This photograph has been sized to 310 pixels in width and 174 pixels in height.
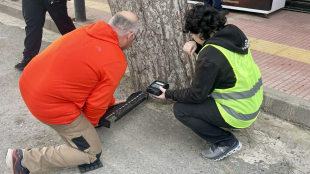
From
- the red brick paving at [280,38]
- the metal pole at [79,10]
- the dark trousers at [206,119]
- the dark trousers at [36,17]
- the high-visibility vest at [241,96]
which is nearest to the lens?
the high-visibility vest at [241,96]

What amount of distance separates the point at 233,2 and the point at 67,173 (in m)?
4.99

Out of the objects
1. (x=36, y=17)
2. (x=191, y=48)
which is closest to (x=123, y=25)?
(x=191, y=48)

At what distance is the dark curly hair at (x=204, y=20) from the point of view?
7.62 feet

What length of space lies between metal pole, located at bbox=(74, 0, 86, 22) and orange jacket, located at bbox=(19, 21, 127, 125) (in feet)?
12.0

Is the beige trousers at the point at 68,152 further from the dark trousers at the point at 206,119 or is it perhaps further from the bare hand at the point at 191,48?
the bare hand at the point at 191,48

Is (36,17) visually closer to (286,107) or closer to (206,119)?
(206,119)

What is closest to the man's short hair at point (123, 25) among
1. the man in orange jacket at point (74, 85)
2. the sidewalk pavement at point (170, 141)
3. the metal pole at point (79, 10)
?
the man in orange jacket at point (74, 85)

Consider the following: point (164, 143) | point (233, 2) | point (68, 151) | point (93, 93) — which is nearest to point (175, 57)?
point (164, 143)

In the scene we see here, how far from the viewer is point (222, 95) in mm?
2391

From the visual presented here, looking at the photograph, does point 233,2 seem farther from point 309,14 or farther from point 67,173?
point 67,173

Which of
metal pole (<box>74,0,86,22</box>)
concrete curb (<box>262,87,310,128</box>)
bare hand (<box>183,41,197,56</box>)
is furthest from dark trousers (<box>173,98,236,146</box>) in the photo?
metal pole (<box>74,0,86,22</box>)

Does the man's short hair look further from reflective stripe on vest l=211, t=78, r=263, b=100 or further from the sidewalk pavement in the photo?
the sidewalk pavement

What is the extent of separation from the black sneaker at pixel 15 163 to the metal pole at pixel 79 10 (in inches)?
151

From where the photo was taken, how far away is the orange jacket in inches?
86.7
